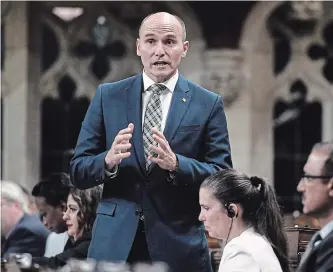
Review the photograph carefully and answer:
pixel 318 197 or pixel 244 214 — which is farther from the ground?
pixel 318 197

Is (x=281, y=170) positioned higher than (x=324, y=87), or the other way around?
(x=324, y=87)

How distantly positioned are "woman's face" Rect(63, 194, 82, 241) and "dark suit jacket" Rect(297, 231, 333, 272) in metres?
2.00

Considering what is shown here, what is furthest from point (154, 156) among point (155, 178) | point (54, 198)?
point (54, 198)

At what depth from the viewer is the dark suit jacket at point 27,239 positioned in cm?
689

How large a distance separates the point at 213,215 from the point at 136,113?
0.42 metres

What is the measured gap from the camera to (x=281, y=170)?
11.6 meters

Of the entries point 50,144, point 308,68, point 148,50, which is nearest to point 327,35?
point 308,68

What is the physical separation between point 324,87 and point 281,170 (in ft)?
2.65

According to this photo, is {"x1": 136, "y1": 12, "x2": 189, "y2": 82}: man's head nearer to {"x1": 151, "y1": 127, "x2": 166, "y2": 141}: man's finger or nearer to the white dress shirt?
the white dress shirt

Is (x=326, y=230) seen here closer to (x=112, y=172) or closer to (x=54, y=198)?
(x=112, y=172)

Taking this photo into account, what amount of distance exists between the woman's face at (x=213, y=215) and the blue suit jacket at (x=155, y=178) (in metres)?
0.06

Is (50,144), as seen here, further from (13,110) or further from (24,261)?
(24,261)

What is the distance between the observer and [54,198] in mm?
6367

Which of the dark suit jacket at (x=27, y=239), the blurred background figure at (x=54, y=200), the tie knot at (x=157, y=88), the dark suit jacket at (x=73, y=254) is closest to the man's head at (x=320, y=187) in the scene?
the tie knot at (x=157, y=88)
